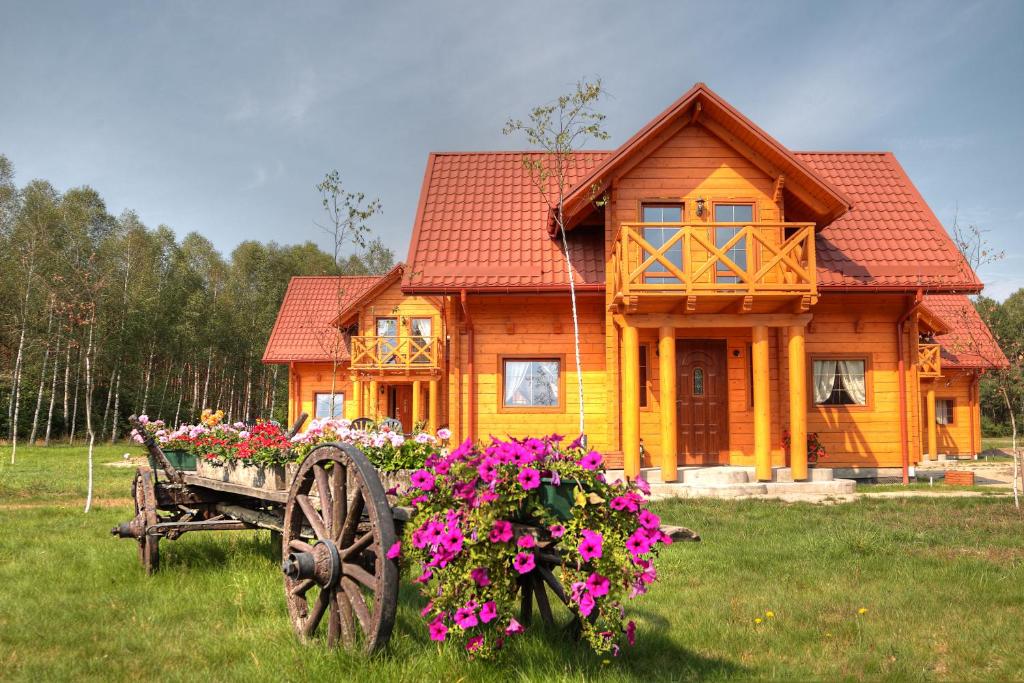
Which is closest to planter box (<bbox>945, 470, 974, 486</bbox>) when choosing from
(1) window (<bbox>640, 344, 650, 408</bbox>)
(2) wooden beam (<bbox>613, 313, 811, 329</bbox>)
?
(2) wooden beam (<bbox>613, 313, 811, 329</bbox>)

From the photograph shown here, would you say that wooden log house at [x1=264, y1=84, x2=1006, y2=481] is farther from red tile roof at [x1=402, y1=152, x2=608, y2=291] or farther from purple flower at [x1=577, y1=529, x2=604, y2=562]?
purple flower at [x1=577, y1=529, x2=604, y2=562]

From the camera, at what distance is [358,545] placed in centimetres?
361

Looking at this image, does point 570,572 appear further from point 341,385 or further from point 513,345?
point 341,385

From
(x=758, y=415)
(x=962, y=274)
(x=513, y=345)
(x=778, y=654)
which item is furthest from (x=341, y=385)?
(x=778, y=654)

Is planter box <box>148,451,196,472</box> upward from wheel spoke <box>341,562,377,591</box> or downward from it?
upward

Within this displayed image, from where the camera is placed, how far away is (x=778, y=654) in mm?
4234

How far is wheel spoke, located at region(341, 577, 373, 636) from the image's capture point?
3481 mm

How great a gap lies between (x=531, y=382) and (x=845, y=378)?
229 inches

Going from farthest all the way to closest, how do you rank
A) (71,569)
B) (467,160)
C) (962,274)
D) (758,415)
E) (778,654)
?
(467,160), (962,274), (758,415), (71,569), (778,654)

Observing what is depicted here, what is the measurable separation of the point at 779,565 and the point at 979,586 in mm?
1448

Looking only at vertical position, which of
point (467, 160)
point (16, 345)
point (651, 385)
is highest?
point (467, 160)

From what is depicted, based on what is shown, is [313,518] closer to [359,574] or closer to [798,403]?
[359,574]

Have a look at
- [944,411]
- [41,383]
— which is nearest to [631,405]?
[944,411]

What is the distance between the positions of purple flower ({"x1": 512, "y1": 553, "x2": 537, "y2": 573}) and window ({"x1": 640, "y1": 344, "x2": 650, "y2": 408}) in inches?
415
